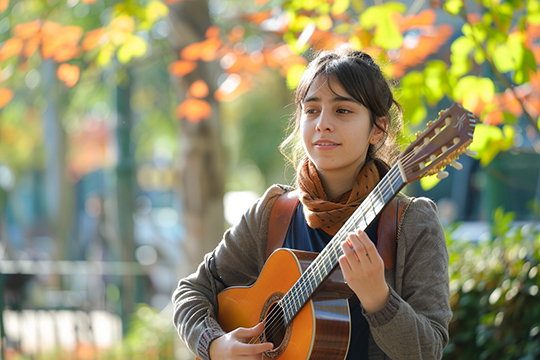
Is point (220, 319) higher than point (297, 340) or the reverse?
the reverse

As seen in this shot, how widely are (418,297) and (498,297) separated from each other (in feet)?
5.34

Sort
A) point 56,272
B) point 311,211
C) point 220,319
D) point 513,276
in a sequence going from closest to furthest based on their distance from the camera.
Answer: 1. point 311,211
2. point 220,319
3. point 513,276
4. point 56,272

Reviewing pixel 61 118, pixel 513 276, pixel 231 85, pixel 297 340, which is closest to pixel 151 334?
pixel 231 85

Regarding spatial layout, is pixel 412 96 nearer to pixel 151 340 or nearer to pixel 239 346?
pixel 239 346

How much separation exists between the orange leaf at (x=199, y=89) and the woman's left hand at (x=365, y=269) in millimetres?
2691

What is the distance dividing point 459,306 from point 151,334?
3.04 metres

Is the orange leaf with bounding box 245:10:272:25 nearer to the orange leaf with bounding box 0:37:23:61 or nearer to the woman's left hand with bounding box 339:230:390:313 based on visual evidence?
the orange leaf with bounding box 0:37:23:61

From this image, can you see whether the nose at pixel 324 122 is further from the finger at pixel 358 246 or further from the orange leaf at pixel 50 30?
the orange leaf at pixel 50 30

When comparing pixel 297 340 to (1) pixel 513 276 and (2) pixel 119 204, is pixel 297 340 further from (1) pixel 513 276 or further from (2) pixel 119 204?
(2) pixel 119 204

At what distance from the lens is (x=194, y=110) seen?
3785 millimetres

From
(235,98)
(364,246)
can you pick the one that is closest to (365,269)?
(364,246)

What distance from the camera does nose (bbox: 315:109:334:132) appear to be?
4.98ft

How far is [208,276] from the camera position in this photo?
189cm

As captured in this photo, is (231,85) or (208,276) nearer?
(208,276)
